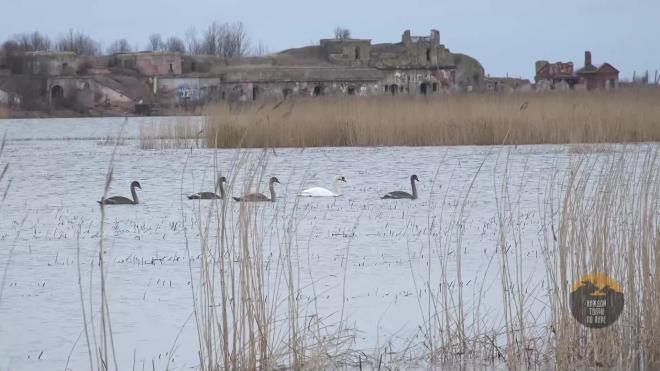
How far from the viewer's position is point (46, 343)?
15.8ft

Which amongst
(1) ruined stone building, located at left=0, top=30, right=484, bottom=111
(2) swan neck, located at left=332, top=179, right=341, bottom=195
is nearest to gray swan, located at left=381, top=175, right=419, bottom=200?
(2) swan neck, located at left=332, top=179, right=341, bottom=195

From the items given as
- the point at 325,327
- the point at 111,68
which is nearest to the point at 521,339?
the point at 325,327

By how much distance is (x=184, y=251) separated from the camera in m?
7.14

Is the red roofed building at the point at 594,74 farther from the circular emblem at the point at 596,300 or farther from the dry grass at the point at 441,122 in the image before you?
the circular emblem at the point at 596,300

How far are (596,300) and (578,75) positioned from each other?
46.2 meters

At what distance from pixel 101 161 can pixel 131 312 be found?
1082 cm

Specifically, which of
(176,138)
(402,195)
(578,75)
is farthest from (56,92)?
(402,195)

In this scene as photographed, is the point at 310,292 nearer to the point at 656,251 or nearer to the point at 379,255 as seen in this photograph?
the point at 379,255

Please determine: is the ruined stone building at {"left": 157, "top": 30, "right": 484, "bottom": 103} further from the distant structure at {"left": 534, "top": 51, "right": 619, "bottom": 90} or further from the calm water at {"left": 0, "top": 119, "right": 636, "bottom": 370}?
the calm water at {"left": 0, "top": 119, "right": 636, "bottom": 370}

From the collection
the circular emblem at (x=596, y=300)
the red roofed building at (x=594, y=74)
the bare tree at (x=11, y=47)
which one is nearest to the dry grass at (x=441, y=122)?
the circular emblem at (x=596, y=300)

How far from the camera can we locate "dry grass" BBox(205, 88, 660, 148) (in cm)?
1566

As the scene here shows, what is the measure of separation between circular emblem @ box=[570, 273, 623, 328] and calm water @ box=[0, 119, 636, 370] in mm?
609

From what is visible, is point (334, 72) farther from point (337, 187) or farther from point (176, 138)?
point (337, 187)

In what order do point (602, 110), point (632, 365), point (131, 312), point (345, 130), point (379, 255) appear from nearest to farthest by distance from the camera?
point (632, 365), point (131, 312), point (379, 255), point (602, 110), point (345, 130)
